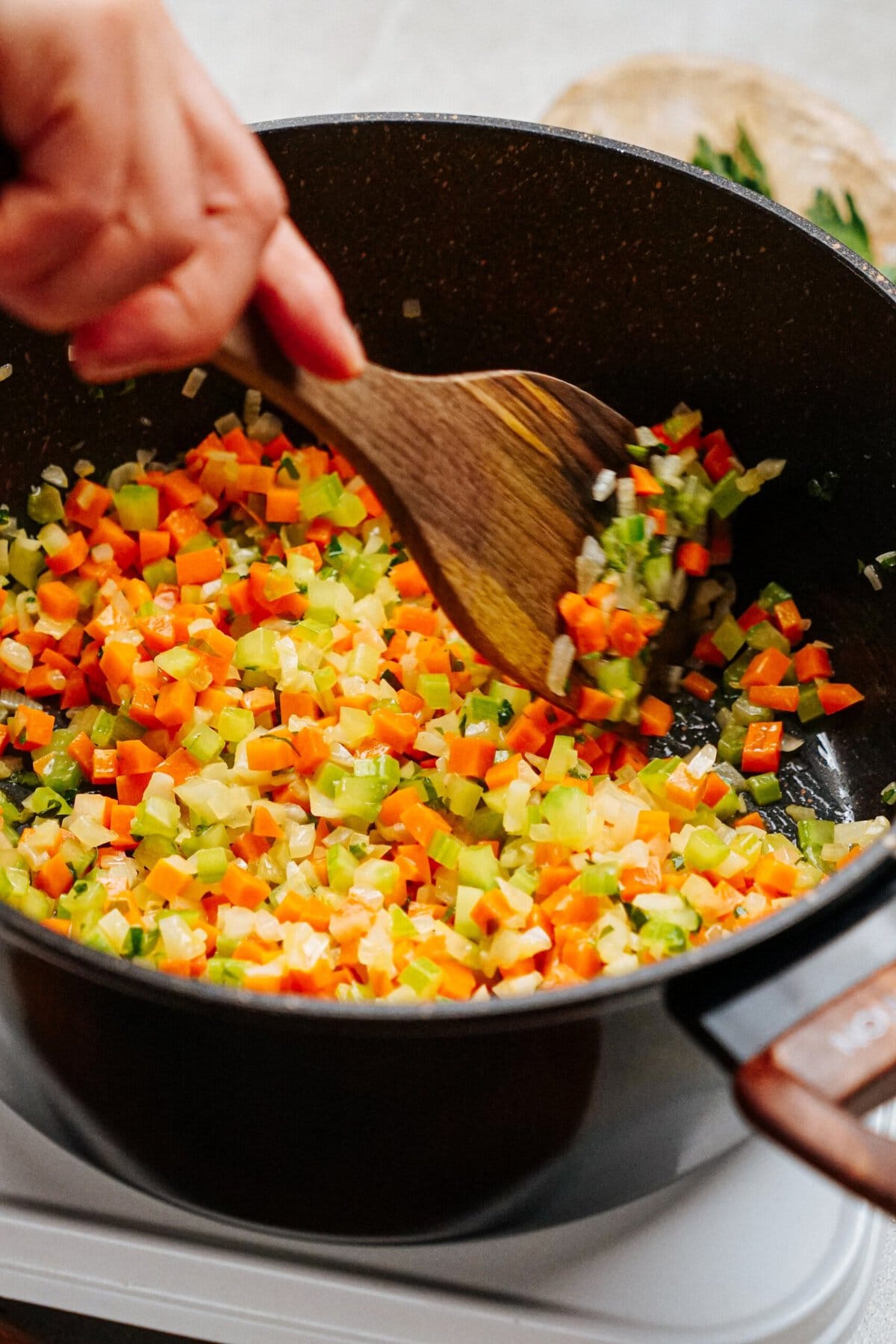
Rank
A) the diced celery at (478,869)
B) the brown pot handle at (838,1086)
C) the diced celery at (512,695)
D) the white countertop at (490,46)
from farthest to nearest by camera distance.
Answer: the white countertop at (490,46) < the diced celery at (512,695) < the diced celery at (478,869) < the brown pot handle at (838,1086)

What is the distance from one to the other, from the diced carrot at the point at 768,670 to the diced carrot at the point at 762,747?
59 millimetres

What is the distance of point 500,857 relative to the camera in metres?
1.25

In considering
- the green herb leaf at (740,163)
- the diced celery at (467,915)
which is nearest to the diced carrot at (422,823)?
the diced celery at (467,915)

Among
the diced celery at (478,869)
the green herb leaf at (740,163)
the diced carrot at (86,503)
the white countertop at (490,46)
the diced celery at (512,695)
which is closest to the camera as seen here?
the diced celery at (478,869)

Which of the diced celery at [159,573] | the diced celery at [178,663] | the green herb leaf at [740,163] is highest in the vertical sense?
the green herb leaf at [740,163]

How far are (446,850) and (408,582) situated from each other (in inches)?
15.0

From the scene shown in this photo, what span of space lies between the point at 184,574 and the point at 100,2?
787 millimetres

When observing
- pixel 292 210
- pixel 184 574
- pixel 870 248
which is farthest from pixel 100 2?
pixel 870 248

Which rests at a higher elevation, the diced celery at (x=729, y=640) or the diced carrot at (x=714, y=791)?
the diced celery at (x=729, y=640)

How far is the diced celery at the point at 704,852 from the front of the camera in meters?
1.21

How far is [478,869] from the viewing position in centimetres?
118

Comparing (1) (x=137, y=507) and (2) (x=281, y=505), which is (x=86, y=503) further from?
(2) (x=281, y=505)

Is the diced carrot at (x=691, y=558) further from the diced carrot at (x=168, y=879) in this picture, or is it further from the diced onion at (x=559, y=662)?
the diced carrot at (x=168, y=879)

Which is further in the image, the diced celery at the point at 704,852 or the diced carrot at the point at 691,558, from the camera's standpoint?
the diced carrot at the point at 691,558
